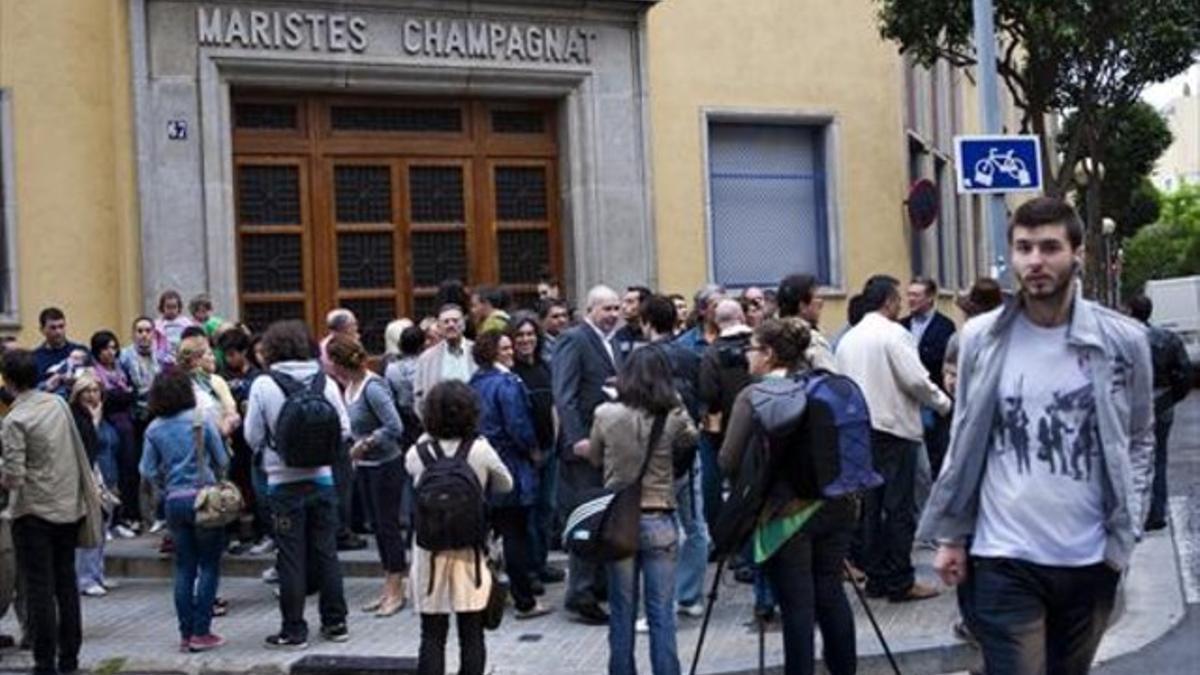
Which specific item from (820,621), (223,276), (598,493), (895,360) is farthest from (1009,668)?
(223,276)

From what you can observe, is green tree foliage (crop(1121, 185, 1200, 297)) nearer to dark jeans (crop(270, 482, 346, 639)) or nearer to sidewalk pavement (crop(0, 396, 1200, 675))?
sidewalk pavement (crop(0, 396, 1200, 675))

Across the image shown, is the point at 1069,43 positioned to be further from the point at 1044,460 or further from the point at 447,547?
the point at 1044,460

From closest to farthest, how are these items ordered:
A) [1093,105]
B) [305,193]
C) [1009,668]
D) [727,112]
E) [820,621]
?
[1009,668] → [820,621] → [305,193] → [727,112] → [1093,105]

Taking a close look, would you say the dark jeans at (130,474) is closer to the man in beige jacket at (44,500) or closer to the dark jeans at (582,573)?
the man in beige jacket at (44,500)

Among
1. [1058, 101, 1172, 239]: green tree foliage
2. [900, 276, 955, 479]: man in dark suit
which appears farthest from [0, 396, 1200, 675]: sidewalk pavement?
[1058, 101, 1172, 239]: green tree foliage

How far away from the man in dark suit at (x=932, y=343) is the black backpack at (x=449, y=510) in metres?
4.60

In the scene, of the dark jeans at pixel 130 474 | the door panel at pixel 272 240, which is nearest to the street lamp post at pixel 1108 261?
the door panel at pixel 272 240

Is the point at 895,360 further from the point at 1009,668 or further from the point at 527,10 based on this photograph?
the point at 527,10

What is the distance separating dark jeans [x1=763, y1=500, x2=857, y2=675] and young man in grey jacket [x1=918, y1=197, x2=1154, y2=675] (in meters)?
2.45

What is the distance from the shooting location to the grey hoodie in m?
9.66

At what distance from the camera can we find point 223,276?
15461 mm

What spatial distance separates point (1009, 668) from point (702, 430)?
5.53 metres

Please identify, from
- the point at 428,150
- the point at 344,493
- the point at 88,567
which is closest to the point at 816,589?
→ the point at 344,493

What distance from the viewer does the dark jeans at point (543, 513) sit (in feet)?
35.1
